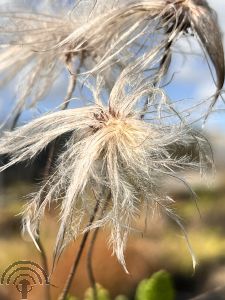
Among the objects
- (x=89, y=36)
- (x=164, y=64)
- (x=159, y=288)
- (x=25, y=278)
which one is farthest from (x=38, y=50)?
(x=159, y=288)

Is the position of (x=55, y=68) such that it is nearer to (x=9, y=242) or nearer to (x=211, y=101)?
(x=211, y=101)

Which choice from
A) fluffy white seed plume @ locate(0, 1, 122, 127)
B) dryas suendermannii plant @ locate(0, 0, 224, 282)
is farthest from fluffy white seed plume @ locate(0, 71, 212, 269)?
fluffy white seed plume @ locate(0, 1, 122, 127)

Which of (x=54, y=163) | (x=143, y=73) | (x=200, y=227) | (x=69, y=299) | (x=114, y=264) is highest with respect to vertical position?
(x=143, y=73)

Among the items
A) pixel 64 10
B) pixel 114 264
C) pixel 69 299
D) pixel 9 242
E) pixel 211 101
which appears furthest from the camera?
pixel 9 242

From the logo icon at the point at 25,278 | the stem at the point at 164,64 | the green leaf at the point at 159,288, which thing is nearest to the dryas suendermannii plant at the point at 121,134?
the stem at the point at 164,64

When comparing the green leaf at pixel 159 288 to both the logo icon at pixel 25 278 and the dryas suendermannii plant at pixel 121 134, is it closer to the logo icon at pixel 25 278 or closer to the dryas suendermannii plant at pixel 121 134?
the logo icon at pixel 25 278

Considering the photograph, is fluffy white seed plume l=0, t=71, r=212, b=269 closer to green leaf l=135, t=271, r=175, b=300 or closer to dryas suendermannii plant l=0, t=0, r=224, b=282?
dryas suendermannii plant l=0, t=0, r=224, b=282

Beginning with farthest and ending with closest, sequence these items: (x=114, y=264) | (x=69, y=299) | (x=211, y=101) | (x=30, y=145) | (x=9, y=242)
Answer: (x=9, y=242)
(x=114, y=264)
(x=69, y=299)
(x=30, y=145)
(x=211, y=101)

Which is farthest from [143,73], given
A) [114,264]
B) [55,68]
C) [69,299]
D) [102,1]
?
[114,264]
